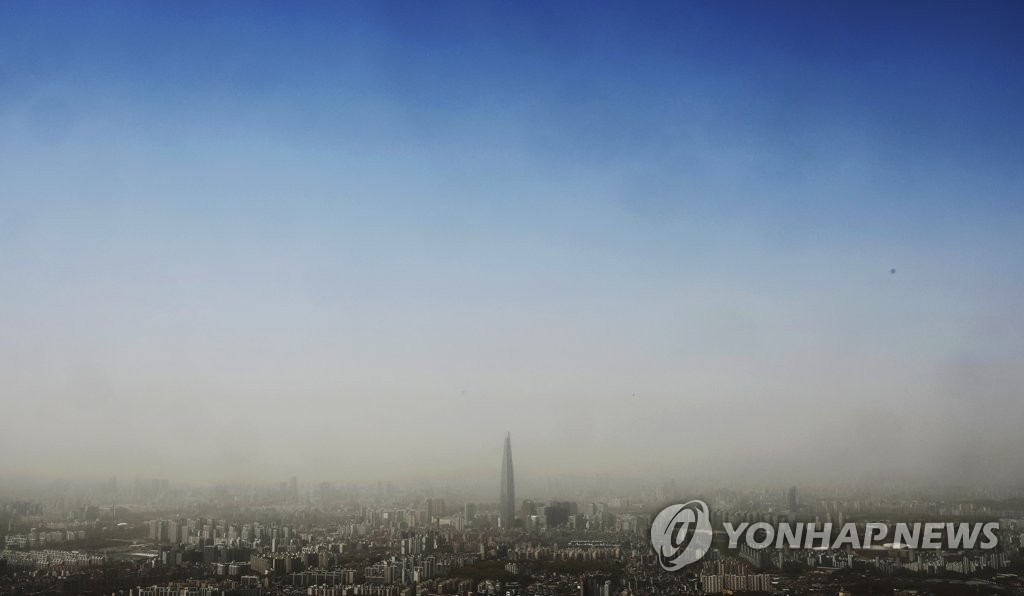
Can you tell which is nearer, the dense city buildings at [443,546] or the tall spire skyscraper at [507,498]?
the dense city buildings at [443,546]

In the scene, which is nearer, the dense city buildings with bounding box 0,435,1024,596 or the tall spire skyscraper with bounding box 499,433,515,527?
the dense city buildings with bounding box 0,435,1024,596

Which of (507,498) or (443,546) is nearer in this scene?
(443,546)

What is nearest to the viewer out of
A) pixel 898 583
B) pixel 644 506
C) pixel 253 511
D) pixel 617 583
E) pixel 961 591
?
pixel 961 591

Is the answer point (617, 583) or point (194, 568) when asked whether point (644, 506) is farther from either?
point (194, 568)

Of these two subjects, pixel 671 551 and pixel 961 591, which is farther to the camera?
pixel 671 551

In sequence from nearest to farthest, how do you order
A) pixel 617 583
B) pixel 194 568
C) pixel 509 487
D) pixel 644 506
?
pixel 617 583 < pixel 194 568 < pixel 644 506 < pixel 509 487

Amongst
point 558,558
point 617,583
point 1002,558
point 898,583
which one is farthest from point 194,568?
point 1002,558

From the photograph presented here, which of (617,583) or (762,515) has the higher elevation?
(762,515)

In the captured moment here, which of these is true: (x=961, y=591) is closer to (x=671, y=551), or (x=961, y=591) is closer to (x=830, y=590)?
(x=830, y=590)

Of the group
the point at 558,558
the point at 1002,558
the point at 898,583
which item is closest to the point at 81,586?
the point at 558,558
